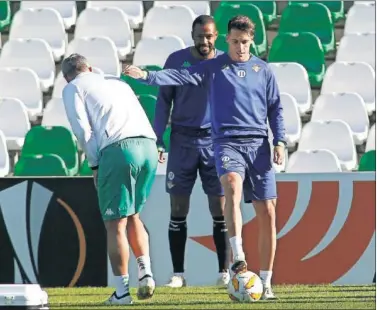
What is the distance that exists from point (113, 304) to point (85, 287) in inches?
95.1

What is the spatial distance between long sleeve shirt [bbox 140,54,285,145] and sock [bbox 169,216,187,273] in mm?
1413

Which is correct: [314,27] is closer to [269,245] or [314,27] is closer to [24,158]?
[24,158]

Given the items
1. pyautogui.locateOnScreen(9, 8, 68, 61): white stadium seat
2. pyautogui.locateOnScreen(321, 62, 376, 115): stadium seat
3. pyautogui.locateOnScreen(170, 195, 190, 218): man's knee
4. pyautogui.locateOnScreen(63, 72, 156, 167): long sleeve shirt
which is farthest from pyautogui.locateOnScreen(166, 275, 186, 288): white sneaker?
pyautogui.locateOnScreen(9, 8, 68, 61): white stadium seat

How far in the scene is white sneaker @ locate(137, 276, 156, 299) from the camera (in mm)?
8297

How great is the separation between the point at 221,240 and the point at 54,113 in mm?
4653

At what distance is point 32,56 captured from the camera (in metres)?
15.3

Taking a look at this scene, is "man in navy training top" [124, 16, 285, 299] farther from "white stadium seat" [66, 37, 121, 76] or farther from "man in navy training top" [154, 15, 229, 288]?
"white stadium seat" [66, 37, 121, 76]

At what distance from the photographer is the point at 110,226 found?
328 inches

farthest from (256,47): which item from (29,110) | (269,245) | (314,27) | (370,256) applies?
(269,245)

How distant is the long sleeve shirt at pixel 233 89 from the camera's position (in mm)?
8672

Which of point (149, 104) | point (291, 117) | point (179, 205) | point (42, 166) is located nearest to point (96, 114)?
point (179, 205)

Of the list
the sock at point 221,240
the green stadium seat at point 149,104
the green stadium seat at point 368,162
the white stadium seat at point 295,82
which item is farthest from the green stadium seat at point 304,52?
the sock at point 221,240

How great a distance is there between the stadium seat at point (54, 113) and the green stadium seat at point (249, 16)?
236 centimetres

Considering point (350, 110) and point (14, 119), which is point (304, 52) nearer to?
point (350, 110)
